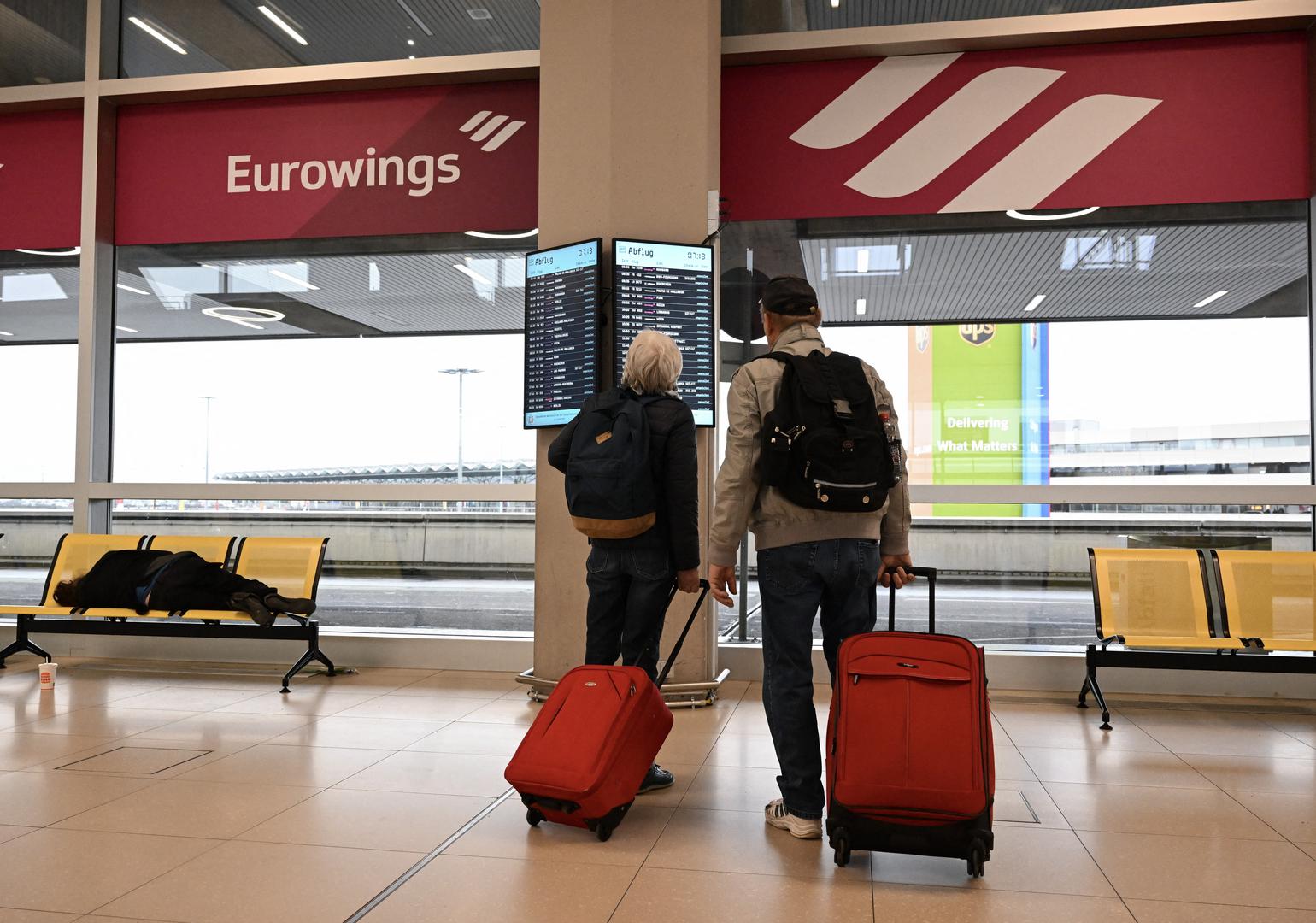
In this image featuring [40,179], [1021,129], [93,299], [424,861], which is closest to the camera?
[424,861]

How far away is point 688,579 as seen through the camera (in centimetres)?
342

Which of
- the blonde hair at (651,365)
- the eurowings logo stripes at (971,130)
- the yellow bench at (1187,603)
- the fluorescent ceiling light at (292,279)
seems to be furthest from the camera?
the fluorescent ceiling light at (292,279)

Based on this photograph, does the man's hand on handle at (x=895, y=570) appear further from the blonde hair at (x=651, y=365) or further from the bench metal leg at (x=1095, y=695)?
the bench metal leg at (x=1095, y=695)

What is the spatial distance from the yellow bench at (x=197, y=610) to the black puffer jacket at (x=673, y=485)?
9.64 ft

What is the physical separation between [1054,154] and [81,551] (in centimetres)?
638

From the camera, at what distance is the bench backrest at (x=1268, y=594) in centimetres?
507

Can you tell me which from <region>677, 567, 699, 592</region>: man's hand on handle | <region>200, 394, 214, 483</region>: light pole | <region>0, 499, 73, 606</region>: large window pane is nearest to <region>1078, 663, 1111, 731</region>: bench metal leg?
<region>677, 567, 699, 592</region>: man's hand on handle

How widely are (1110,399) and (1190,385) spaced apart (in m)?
0.45

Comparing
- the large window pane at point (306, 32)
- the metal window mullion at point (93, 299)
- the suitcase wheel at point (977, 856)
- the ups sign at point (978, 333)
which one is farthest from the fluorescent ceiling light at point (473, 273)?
the suitcase wheel at point (977, 856)

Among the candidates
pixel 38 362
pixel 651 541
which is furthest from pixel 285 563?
pixel 651 541

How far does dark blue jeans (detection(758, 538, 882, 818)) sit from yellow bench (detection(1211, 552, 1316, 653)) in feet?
9.87

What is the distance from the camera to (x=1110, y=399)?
19.6ft

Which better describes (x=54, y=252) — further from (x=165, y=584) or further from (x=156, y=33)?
(x=165, y=584)

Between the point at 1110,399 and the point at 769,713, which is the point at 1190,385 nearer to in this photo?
the point at 1110,399
